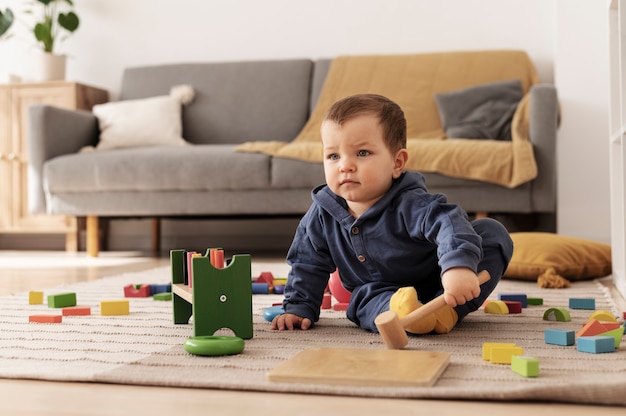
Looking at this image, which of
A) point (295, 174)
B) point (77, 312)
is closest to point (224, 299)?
point (77, 312)

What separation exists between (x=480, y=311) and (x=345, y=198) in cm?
44

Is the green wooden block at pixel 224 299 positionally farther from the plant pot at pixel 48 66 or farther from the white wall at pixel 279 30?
the plant pot at pixel 48 66

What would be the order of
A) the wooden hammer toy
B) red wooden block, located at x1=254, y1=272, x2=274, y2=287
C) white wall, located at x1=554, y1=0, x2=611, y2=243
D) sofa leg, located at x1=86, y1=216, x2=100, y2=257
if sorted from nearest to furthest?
1. the wooden hammer toy
2. red wooden block, located at x1=254, y1=272, x2=274, y2=287
3. white wall, located at x1=554, y1=0, x2=611, y2=243
4. sofa leg, located at x1=86, y1=216, x2=100, y2=257

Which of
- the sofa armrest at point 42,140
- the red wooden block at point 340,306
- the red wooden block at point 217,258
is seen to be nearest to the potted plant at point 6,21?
the sofa armrest at point 42,140

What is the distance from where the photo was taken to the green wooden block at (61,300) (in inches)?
69.0

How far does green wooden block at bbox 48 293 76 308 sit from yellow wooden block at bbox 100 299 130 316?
19cm

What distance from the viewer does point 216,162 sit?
3.17 meters

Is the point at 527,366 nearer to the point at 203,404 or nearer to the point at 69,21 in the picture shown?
the point at 203,404

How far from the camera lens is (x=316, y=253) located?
57.3 inches

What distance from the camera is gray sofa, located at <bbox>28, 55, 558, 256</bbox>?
2938 mm

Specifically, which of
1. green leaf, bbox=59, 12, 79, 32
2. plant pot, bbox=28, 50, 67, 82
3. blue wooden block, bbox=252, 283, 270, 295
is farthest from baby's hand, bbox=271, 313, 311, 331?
green leaf, bbox=59, 12, 79, 32

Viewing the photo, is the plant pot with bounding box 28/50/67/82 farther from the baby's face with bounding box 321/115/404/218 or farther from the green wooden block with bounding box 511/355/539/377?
the green wooden block with bounding box 511/355/539/377

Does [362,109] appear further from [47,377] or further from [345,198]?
[47,377]

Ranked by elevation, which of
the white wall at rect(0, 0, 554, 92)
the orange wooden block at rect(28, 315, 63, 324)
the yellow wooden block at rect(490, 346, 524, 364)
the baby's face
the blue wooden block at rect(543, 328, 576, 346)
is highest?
the white wall at rect(0, 0, 554, 92)
